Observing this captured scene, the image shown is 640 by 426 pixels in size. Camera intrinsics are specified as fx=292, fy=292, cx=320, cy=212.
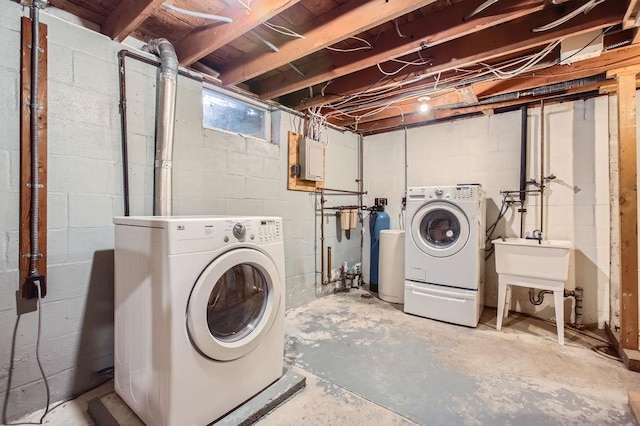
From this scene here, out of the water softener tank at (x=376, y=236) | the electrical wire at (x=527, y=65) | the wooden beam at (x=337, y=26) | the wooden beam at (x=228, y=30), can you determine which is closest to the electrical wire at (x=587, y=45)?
the electrical wire at (x=527, y=65)

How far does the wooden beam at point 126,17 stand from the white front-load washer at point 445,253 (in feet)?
8.14

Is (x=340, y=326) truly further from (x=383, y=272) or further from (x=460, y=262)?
A: (x=460, y=262)

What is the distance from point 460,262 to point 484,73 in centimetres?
162

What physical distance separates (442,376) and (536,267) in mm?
1283

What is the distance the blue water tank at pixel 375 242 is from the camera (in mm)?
3840

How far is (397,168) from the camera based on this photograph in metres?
3.91

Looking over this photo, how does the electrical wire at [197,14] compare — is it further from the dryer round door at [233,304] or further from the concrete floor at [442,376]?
the concrete floor at [442,376]

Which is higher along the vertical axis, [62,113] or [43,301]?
[62,113]

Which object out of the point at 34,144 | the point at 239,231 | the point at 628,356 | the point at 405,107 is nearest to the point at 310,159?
the point at 405,107

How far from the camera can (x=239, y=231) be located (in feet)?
4.86

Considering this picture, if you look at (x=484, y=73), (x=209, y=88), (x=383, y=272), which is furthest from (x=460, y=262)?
(x=209, y=88)

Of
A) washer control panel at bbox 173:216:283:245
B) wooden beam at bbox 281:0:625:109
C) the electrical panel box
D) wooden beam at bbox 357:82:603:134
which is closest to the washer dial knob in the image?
washer control panel at bbox 173:216:283:245

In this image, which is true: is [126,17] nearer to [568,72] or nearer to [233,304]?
[233,304]

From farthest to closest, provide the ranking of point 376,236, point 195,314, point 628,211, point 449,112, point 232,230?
point 376,236
point 449,112
point 628,211
point 232,230
point 195,314
